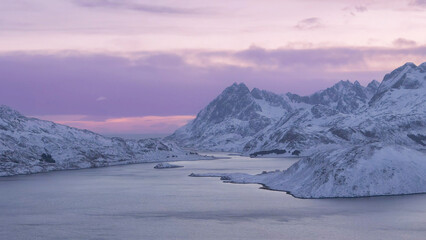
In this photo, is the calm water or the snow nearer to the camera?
the calm water

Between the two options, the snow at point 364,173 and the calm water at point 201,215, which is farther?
the snow at point 364,173

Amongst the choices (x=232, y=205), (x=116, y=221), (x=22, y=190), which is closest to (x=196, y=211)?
(x=232, y=205)

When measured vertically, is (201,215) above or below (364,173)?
below

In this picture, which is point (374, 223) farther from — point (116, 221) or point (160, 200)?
point (160, 200)

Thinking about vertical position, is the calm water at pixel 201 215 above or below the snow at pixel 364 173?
below

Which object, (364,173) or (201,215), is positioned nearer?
(201,215)

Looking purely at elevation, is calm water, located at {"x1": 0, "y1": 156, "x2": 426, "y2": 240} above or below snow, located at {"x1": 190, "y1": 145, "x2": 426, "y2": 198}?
below

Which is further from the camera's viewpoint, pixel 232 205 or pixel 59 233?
pixel 232 205

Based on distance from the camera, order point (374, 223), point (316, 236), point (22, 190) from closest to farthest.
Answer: point (316, 236) < point (374, 223) < point (22, 190)
